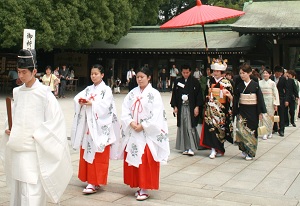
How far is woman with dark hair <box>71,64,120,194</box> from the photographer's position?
16.3 feet

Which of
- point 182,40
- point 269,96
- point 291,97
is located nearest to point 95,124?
point 269,96

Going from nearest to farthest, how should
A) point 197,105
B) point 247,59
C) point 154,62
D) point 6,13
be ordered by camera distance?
point 197,105, point 6,13, point 247,59, point 154,62

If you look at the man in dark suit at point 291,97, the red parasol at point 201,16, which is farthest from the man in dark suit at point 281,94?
the red parasol at point 201,16

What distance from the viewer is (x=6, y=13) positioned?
17.2 metres

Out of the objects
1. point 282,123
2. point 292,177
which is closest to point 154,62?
point 282,123

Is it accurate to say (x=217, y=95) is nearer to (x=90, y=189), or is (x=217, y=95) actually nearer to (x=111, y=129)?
(x=111, y=129)

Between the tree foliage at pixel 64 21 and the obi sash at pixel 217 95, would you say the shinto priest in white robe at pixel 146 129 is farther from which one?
the tree foliage at pixel 64 21

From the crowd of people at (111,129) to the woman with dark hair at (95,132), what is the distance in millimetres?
12

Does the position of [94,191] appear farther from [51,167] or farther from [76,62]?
[76,62]

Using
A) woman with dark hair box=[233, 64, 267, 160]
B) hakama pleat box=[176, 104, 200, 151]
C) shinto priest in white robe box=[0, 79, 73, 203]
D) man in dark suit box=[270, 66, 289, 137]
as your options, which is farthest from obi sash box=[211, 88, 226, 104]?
shinto priest in white robe box=[0, 79, 73, 203]

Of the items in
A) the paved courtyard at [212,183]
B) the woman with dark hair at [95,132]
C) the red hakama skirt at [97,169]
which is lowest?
the paved courtyard at [212,183]

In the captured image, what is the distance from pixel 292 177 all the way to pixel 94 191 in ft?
10.0

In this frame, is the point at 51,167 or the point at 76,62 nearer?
the point at 51,167

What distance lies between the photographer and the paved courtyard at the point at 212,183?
4766 mm
